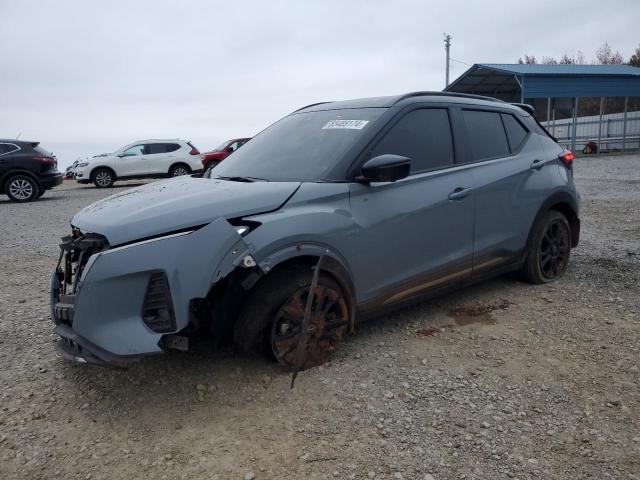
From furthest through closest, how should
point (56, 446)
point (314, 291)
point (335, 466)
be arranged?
1. point (314, 291)
2. point (56, 446)
3. point (335, 466)

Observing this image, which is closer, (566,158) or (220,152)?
(566,158)

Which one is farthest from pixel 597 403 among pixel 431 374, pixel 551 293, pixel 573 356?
pixel 551 293

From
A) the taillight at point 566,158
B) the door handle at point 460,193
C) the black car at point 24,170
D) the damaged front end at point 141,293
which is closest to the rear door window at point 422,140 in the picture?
the door handle at point 460,193

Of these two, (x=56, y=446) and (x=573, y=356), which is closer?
(x=56, y=446)

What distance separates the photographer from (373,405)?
9.09 feet

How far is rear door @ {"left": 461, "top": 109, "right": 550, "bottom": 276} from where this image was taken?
402 centimetres

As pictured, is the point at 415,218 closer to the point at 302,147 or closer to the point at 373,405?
the point at 302,147

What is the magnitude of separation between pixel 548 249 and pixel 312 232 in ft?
9.00

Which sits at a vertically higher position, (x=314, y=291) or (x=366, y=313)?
(x=314, y=291)

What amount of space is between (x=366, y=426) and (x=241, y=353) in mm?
1072

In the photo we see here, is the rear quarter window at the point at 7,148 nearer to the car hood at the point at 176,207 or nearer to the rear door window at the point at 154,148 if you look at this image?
the rear door window at the point at 154,148

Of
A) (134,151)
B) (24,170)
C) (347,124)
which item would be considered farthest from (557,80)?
(347,124)

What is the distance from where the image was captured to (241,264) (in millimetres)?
2732

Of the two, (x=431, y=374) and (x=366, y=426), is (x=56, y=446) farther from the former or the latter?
(x=431, y=374)
